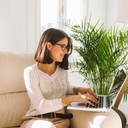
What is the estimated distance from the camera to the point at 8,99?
6.70 ft

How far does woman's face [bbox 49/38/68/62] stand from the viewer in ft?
6.05

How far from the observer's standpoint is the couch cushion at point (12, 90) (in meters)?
2.00

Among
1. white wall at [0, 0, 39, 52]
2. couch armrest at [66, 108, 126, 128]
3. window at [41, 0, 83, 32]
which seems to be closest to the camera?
couch armrest at [66, 108, 126, 128]

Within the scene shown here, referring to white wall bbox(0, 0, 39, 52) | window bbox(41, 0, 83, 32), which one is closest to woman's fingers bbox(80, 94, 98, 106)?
white wall bbox(0, 0, 39, 52)

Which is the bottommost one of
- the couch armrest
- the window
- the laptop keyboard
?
the couch armrest

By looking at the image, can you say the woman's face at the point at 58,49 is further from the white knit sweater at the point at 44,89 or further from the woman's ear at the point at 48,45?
the white knit sweater at the point at 44,89

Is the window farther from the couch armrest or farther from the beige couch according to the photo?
the couch armrest

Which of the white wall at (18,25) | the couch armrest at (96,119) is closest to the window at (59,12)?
the white wall at (18,25)

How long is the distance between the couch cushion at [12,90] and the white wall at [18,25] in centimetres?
55

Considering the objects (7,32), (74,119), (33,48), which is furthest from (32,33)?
(74,119)

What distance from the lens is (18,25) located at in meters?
2.78

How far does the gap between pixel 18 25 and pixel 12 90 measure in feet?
3.03

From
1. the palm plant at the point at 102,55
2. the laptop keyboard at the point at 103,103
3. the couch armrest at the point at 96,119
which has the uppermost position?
Answer: the palm plant at the point at 102,55

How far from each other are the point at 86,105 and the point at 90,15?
1.77 meters
